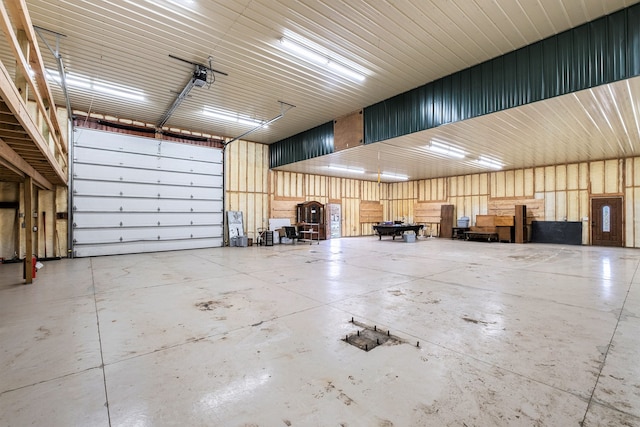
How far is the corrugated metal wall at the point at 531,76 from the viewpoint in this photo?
4.91 meters

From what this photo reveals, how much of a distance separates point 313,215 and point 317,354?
13052 millimetres

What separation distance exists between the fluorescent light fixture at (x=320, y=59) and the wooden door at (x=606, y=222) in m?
12.6

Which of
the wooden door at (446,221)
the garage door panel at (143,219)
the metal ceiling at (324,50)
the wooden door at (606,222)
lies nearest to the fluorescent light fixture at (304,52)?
the metal ceiling at (324,50)

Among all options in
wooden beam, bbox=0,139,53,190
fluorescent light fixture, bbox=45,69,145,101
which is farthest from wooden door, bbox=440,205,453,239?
wooden beam, bbox=0,139,53,190

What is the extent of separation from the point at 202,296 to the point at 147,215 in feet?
24.7

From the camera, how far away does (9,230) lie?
832cm

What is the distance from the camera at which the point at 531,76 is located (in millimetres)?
5906

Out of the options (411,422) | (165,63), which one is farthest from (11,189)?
(411,422)

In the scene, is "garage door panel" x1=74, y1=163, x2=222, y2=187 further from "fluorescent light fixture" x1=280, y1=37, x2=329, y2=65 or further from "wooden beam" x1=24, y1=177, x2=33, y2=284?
"fluorescent light fixture" x1=280, y1=37, x2=329, y2=65

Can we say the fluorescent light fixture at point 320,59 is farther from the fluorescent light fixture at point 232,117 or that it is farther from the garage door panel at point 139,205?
the garage door panel at point 139,205

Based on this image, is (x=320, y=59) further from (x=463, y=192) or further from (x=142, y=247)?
(x=463, y=192)

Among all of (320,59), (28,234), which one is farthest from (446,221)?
(28,234)

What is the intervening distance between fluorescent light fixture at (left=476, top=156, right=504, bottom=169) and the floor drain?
37.3 ft

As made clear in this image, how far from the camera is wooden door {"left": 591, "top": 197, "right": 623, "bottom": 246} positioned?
11.9 meters
